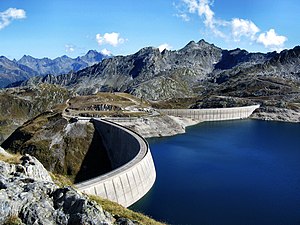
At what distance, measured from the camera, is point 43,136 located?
9344 cm

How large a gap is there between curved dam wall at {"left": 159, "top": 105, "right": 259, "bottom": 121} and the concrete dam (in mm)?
59922

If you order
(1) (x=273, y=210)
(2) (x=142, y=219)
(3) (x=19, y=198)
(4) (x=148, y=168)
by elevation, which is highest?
(3) (x=19, y=198)

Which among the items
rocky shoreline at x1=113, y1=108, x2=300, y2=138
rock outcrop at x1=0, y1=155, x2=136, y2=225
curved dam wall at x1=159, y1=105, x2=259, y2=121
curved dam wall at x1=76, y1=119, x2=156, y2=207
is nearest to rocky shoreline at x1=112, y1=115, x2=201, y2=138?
rocky shoreline at x1=113, y1=108, x2=300, y2=138

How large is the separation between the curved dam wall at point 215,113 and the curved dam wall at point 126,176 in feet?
225

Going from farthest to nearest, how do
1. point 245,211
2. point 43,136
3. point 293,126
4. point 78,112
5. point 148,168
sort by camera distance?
point 293,126 → point 78,112 → point 43,136 → point 148,168 → point 245,211

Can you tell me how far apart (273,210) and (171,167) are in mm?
29103

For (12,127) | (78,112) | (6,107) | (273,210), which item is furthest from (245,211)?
(6,107)

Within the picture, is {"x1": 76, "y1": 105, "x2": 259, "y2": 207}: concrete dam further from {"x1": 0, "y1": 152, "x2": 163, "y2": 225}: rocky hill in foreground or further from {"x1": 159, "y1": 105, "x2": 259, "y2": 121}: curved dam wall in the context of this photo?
{"x1": 159, "y1": 105, "x2": 259, "y2": 121}: curved dam wall

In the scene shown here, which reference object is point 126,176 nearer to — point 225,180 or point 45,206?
point 225,180

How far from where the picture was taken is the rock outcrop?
19.7 m

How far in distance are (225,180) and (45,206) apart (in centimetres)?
5378

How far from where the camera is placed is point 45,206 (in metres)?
20.7

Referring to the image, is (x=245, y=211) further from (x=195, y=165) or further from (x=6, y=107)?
(x=6, y=107)

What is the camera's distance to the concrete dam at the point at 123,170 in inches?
1927
